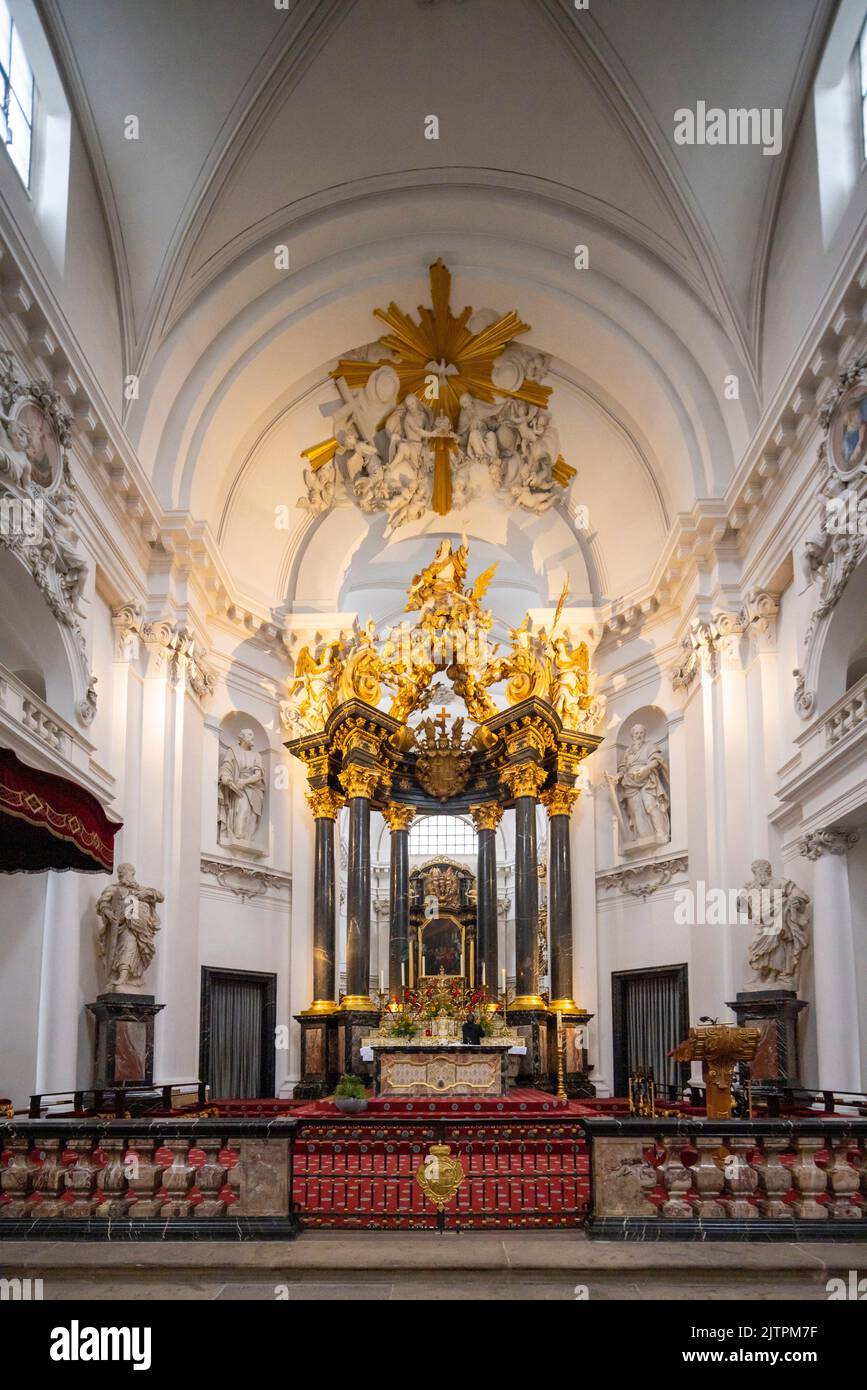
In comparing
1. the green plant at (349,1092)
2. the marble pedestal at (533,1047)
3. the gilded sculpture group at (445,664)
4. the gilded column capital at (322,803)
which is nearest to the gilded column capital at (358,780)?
the gilded column capital at (322,803)

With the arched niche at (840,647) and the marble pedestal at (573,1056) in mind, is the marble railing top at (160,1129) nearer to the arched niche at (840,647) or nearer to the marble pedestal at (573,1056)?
the arched niche at (840,647)

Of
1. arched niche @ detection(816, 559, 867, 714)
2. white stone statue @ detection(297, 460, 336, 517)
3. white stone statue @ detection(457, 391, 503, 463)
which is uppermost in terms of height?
white stone statue @ detection(457, 391, 503, 463)

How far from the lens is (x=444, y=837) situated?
33.2 meters

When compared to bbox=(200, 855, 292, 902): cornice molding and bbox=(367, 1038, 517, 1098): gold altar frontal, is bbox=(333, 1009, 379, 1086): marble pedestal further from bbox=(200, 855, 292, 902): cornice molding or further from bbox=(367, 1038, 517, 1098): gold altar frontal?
bbox=(200, 855, 292, 902): cornice molding

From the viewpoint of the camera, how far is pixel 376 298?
1988 cm

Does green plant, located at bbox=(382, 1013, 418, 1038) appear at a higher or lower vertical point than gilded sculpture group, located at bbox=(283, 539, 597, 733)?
lower

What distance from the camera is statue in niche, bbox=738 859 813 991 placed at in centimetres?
1478

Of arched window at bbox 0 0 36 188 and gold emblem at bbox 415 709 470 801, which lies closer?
arched window at bbox 0 0 36 188

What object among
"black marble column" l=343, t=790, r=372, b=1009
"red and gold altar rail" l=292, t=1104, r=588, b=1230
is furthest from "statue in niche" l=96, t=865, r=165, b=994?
"red and gold altar rail" l=292, t=1104, r=588, b=1230

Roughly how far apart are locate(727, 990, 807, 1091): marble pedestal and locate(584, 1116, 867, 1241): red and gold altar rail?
618cm

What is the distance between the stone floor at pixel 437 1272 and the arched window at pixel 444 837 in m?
25.4

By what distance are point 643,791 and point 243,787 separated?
269 inches

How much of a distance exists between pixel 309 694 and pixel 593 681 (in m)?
5.19

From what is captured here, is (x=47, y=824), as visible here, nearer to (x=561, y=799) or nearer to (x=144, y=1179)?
(x=144, y=1179)
